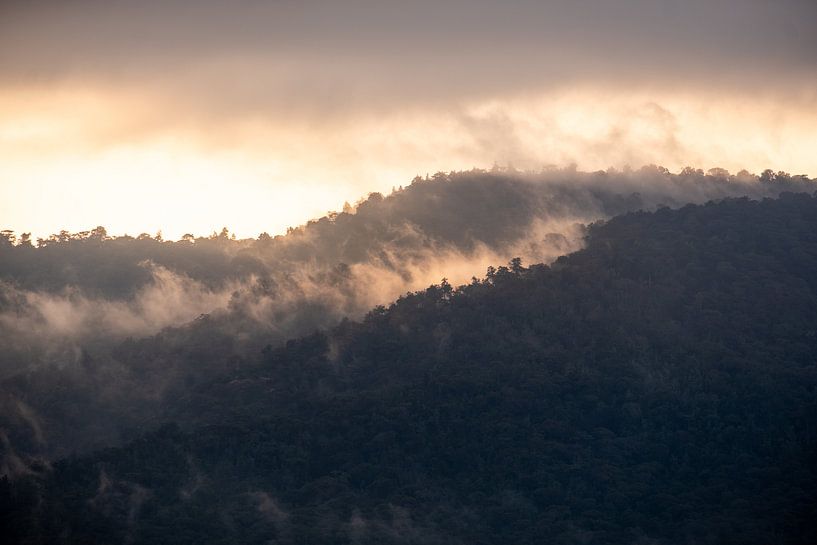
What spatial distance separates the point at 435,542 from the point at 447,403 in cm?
1671

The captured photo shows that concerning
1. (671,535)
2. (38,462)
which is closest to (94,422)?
(38,462)

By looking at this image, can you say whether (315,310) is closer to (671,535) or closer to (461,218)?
(461,218)

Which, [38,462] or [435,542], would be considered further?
[38,462]

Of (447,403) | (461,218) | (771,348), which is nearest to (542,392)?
(447,403)

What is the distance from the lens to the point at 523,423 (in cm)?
13512

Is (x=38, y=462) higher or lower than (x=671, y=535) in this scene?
higher

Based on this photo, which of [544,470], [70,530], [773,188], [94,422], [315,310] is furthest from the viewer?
[773,188]

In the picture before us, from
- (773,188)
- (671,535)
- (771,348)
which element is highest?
(773,188)

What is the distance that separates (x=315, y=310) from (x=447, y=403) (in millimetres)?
20731

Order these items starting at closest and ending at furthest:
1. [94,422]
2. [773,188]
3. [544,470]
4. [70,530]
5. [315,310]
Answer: [70,530] < [544,470] < [94,422] < [315,310] < [773,188]

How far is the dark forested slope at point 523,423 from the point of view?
12288cm

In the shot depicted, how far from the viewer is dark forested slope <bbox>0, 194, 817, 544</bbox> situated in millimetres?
122875

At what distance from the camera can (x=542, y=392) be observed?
138250mm

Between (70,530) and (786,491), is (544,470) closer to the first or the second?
(786,491)
